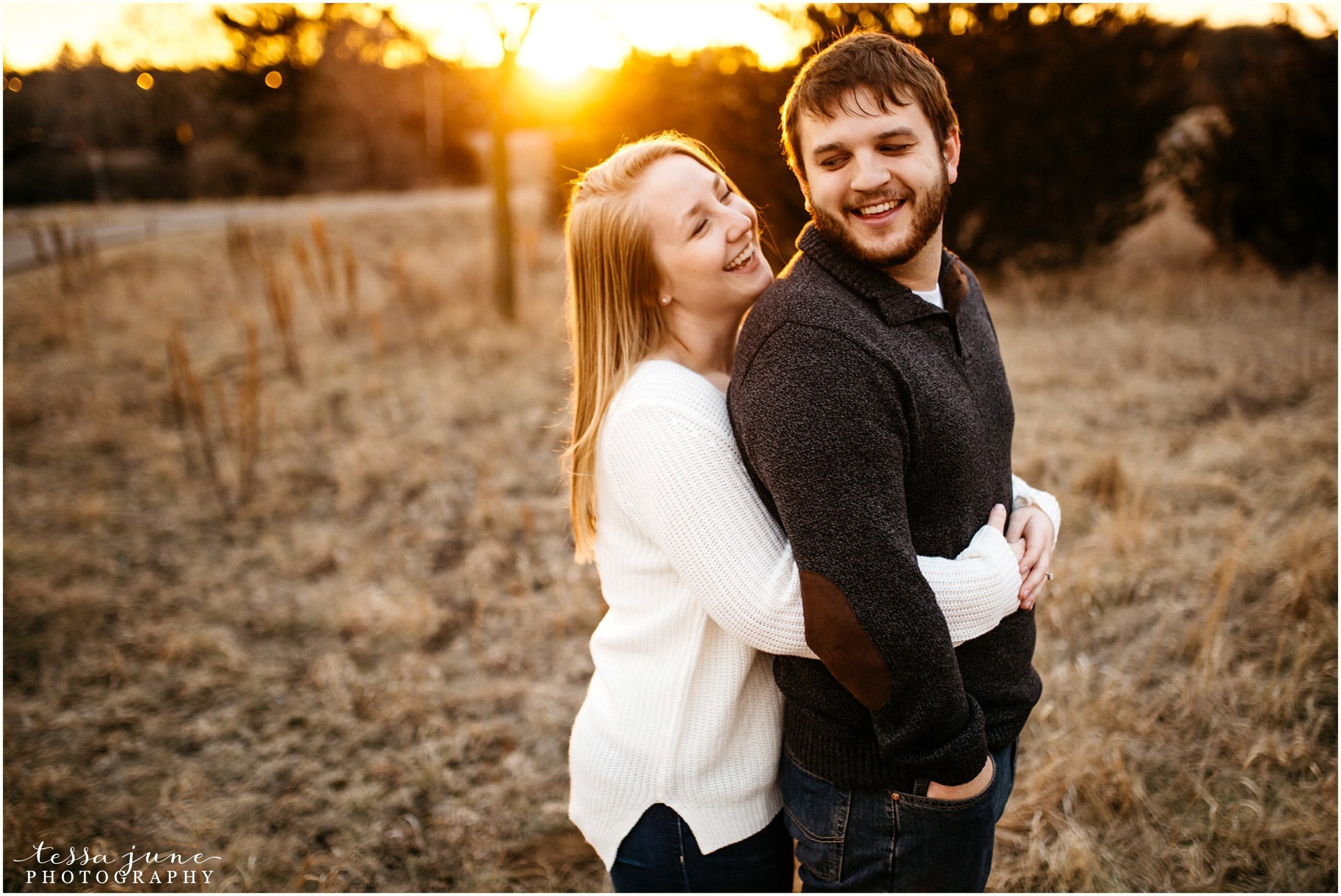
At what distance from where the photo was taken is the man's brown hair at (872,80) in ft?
4.41

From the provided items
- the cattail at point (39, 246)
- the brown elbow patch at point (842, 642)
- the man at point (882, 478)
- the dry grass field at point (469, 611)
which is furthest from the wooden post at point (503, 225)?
the brown elbow patch at point (842, 642)

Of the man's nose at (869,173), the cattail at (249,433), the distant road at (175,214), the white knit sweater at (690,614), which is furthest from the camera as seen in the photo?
the distant road at (175,214)

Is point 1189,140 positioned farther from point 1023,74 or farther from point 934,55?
point 934,55

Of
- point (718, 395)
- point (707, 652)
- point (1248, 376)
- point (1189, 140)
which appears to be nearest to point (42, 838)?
point (707, 652)

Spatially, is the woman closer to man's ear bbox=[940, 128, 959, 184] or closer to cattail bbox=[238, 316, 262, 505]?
man's ear bbox=[940, 128, 959, 184]

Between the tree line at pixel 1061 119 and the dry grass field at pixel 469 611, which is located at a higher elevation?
the tree line at pixel 1061 119

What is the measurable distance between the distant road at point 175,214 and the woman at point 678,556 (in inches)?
341

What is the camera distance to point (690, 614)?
136cm

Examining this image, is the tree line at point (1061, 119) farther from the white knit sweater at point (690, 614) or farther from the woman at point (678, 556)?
the white knit sweater at point (690, 614)

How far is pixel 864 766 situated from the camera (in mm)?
1304

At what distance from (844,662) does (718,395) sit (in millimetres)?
512

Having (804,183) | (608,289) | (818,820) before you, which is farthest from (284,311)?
(818,820)

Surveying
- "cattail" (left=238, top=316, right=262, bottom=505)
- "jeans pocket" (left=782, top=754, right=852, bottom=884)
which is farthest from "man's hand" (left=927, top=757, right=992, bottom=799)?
"cattail" (left=238, top=316, right=262, bottom=505)

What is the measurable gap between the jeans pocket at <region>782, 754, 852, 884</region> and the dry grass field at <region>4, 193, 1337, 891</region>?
1.25 meters
